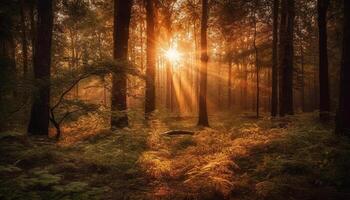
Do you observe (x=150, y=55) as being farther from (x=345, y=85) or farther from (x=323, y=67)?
(x=345, y=85)

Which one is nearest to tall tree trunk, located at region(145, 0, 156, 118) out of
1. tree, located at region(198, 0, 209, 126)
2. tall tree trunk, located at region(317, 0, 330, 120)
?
tree, located at region(198, 0, 209, 126)

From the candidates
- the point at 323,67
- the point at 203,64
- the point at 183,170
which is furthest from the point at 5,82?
the point at 323,67

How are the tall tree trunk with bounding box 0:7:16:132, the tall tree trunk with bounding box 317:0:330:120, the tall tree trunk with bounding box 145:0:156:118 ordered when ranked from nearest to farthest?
the tall tree trunk with bounding box 0:7:16:132, the tall tree trunk with bounding box 317:0:330:120, the tall tree trunk with bounding box 145:0:156:118

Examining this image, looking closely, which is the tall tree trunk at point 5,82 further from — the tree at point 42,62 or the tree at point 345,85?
the tree at point 345,85

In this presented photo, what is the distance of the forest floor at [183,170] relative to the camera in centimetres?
519

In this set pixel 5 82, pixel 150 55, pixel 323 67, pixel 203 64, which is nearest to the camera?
pixel 5 82

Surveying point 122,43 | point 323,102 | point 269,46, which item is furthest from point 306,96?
point 122,43

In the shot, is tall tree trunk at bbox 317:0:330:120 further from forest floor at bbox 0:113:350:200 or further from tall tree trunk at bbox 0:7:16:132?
tall tree trunk at bbox 0:7:16:132

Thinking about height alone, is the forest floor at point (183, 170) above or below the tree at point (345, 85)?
Result: below

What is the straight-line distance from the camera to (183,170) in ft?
23.2

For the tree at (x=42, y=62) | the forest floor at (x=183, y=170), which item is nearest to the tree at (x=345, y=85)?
the forest floor at (x=183, y=170)

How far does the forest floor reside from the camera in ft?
17.0

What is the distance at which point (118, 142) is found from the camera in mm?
9953

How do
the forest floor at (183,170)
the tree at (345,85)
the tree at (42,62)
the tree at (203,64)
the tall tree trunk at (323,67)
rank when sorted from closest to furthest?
the forest floor at (183,170) < the tree at (345,85) < the tree at (42,62) < the tall tree trunk at (323,67) < the tree at (203,64)
